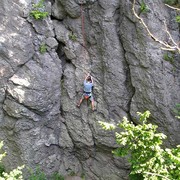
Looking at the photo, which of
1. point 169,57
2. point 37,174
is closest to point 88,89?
point 169,57

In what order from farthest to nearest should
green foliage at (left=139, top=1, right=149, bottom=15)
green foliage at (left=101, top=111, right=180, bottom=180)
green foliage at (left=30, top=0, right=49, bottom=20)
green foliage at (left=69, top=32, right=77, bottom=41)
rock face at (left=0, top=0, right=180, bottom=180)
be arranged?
green foliage at (left=69, top=32, right=77, bottom=41)
green foliage at (left=30, top=0, right=49, bottom=20)
rock face at (left=0, top=0, right=180, bottom=180)
green foliage at (left=139, top=1, right=149, bottom=15)
green foliage at (left=101, top=111, right=180, bottom=180)

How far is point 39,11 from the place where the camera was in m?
7.17

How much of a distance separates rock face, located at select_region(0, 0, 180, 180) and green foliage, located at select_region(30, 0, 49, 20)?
0.48ft

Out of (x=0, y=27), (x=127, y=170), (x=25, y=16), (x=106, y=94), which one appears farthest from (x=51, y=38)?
(x=127, y=170)

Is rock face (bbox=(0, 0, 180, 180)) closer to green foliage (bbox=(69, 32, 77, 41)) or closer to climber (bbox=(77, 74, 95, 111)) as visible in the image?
green foliage (bbox=(69, 32, 77, 41))

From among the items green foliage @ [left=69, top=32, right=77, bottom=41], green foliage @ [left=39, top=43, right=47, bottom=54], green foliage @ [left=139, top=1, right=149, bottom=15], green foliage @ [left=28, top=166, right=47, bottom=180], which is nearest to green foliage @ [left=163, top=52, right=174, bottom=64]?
green foliage @ [left=139, top=1, right=149, bottom=15]

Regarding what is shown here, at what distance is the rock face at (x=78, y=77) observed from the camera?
6648mm

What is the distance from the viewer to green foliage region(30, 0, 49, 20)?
7072 mm

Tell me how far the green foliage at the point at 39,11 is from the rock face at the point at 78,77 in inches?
5.7

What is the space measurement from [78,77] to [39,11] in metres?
2.11

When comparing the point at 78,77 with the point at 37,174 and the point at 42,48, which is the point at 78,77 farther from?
the point at 37,174

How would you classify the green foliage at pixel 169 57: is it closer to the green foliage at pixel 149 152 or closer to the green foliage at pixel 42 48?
the green foliage at pixel 149 152

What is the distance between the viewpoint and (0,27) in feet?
23.0

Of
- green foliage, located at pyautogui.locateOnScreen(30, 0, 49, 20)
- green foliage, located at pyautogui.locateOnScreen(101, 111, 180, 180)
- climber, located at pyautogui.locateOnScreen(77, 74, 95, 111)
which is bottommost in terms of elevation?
climber, located at pyautogui.locateOnScreen(77, 74, 95, 111)
